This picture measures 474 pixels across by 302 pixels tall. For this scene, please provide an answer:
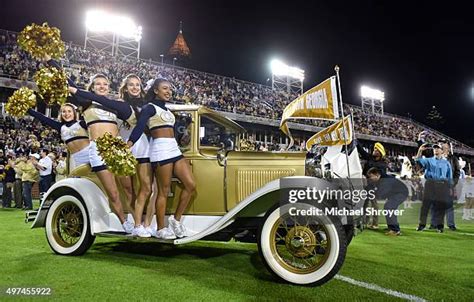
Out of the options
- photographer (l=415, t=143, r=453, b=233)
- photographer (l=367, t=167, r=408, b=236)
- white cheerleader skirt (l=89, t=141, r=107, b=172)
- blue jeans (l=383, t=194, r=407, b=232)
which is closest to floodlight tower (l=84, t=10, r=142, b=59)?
photographer (l=367, t=167, r=408, b=236)

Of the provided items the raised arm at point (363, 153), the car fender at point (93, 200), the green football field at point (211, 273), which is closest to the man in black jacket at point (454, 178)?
the raised arm at point (363, 153)

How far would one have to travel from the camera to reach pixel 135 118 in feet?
15.3

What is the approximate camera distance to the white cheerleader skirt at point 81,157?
498cm

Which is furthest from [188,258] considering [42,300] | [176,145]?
[42,300]

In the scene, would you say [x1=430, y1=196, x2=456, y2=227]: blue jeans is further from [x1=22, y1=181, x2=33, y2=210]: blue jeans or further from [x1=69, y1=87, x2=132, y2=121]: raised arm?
[x1=22, y1=181, x2=33, y2=210]: blue jeans

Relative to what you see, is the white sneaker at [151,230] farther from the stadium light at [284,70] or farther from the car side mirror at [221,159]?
the stadium light at [284,70]

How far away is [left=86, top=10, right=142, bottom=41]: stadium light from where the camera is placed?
98.6 feet

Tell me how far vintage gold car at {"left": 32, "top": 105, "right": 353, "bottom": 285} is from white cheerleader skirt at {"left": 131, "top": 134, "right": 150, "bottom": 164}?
1.33ft

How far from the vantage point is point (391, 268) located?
182 inches

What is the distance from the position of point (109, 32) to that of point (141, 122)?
29835 millimetres

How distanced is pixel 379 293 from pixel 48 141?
63.1ft

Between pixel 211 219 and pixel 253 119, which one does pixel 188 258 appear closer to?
pixel 211 219

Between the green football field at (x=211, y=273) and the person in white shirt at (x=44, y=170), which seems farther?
the person in white shirt at (x=44, y=170)

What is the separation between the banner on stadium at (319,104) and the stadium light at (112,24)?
29.1 metres
